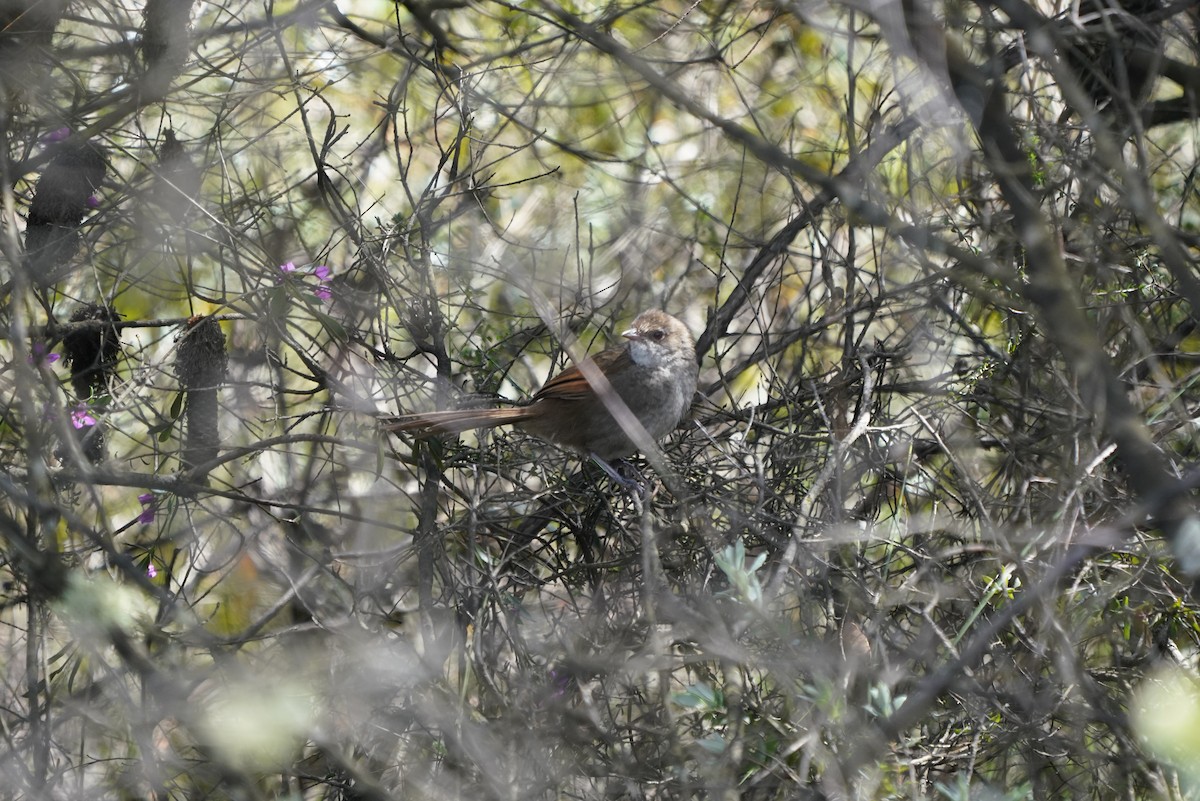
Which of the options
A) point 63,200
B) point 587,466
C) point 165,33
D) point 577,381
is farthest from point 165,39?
point 587,466

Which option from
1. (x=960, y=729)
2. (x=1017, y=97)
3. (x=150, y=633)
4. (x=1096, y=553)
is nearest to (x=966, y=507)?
(x=1096, y=553)

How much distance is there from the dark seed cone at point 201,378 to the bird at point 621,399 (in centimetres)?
85

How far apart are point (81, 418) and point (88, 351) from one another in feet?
1.80

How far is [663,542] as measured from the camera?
3623mm

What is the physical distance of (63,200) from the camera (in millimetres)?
4023

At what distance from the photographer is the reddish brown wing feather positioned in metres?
4.54

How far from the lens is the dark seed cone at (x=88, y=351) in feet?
13.7

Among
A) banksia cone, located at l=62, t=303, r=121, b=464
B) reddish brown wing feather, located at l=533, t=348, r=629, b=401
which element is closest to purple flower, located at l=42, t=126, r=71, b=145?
banksia cone, located at l=62, t=303, r=121, b=464

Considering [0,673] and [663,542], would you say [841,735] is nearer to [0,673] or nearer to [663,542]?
[663,542]

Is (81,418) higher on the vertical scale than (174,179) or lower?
lower

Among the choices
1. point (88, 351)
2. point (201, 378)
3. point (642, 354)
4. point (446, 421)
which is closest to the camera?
point (446, 421)

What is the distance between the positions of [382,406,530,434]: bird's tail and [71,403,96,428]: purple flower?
3.03 ft

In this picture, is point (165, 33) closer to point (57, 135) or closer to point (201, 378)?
point (57, 135)

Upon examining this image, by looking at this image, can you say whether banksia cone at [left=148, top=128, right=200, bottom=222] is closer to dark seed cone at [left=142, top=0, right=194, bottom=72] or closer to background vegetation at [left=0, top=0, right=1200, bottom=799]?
background vegetation at [left=0, top=0, right=1200, bottom=799]
